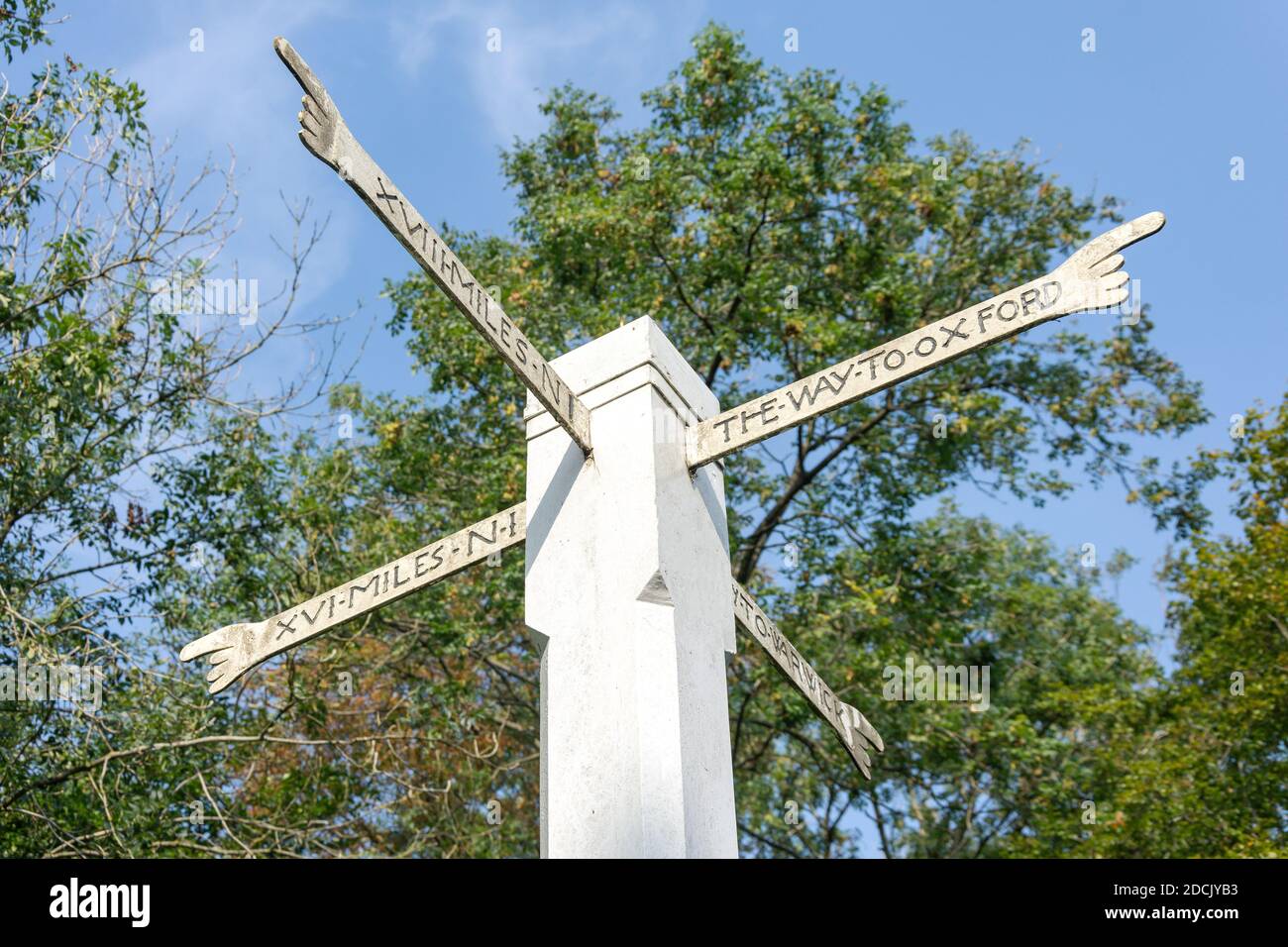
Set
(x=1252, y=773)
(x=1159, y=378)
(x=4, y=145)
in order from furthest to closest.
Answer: (x=1159, y=378), (x=1252, y=773), (x=4, y=145)

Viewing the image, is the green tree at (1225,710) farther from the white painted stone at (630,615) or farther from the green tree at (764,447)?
the white painted stone at (630,615)

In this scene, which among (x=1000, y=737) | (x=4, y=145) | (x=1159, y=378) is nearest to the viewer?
(x=4, y=145)

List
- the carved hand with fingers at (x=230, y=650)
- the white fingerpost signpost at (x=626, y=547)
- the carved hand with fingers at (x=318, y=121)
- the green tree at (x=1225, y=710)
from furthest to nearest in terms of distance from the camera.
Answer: the green tree at (x=1225, y=710) < the carved hand with fingers at (x=230, y=650) < the white fingerpost signpost at (x=626, y=547) < the carved hand with fingers at (x=318, y=121)

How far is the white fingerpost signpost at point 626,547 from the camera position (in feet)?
10.6

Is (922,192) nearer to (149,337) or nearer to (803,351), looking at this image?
(803,351)

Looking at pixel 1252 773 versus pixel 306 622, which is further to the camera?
pixel 1252 773

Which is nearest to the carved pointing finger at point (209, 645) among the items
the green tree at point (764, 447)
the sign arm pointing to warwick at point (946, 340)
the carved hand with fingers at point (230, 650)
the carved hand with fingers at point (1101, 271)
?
the carved hand with fingers at point (230, 650)

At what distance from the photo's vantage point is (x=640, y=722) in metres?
3.28

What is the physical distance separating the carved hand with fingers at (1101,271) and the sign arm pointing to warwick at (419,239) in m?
1.30

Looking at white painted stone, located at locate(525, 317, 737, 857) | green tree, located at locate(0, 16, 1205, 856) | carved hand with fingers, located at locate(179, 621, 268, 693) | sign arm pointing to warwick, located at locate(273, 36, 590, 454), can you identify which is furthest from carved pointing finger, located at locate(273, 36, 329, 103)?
green tree, located at locate(0, 16, 1205, 856)

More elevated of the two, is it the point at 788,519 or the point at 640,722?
the point at 788,519
